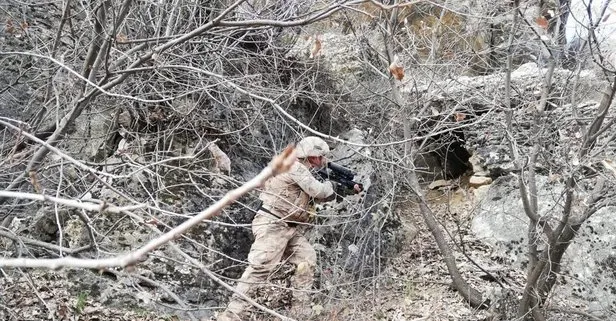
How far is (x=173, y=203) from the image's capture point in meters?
5.54

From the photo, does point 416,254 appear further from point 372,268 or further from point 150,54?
point 150,54

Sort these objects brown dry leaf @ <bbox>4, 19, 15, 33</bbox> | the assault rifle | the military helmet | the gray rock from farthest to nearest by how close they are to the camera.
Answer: the gray rock < the assault rifle < brown dry leaf @ <bbox>4, 19, 15, 33</bbox> < the military helmet

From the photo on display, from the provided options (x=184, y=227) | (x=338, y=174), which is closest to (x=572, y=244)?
(x=338, y=174)

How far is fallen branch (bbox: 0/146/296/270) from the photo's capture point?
75 cm

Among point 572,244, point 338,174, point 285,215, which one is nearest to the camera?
point 285,215

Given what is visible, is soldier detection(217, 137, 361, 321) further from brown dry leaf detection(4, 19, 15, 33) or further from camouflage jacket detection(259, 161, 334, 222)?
→ brown dry leaf detection(4, 19, 15, 33)

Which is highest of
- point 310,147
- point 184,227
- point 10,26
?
point 10,26

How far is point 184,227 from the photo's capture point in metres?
0.88

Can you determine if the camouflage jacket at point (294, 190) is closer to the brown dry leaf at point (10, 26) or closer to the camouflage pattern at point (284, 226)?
the camouflage pattern at point (284, 226)

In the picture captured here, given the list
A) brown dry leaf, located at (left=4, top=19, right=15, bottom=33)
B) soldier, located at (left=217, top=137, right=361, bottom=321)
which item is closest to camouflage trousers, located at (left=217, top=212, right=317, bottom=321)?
soldier, located at (left=217, top=137, right=361, bottom=321)

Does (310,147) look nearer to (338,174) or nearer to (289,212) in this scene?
(289,212)

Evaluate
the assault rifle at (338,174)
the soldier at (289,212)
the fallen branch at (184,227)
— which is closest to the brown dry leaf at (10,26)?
the soldier at (289,212)

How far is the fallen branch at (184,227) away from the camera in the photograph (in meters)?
0.75

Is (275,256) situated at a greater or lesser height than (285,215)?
lesser
